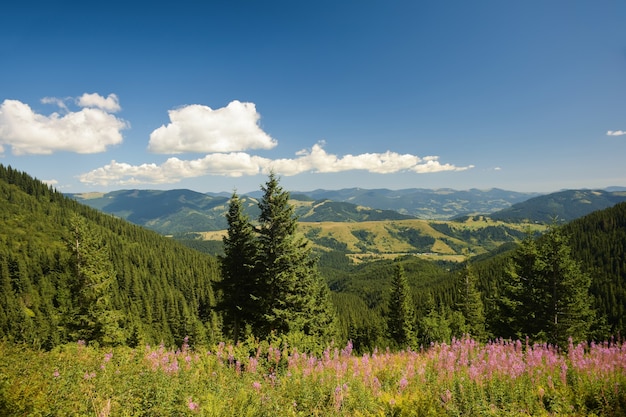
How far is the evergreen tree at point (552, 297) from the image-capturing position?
70.0 ft

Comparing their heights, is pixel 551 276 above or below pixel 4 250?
above

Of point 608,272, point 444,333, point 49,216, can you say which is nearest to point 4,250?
point 49,216

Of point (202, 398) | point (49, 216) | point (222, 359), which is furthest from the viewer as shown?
point (49, 216)

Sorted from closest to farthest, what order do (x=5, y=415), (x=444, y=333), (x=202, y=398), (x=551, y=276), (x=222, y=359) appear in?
1. (x=5, y=415)
2. (x=202, y=398)
3. (x=222, y=359)
4. (x=551, y=276)
5. (x=444, y=333)

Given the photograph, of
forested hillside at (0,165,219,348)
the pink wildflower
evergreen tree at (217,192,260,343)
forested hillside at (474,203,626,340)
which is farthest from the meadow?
forested hillside at (474,203,626,340)

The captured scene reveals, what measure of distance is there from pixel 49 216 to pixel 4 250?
6472 centimetres

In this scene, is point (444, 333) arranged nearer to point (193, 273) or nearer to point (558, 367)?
point (558, 367)

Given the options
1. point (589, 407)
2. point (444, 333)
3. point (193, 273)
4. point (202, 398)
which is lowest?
point (193, 273)

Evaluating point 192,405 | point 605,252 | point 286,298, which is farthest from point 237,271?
point 605,252

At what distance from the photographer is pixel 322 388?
21.2 ft

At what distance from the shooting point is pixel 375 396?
20.2ft

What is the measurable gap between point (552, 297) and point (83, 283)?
130 ft

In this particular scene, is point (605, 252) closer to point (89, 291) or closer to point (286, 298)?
point (286, 298)

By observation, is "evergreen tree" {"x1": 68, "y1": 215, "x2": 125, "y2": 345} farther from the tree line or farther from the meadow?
the meadow
